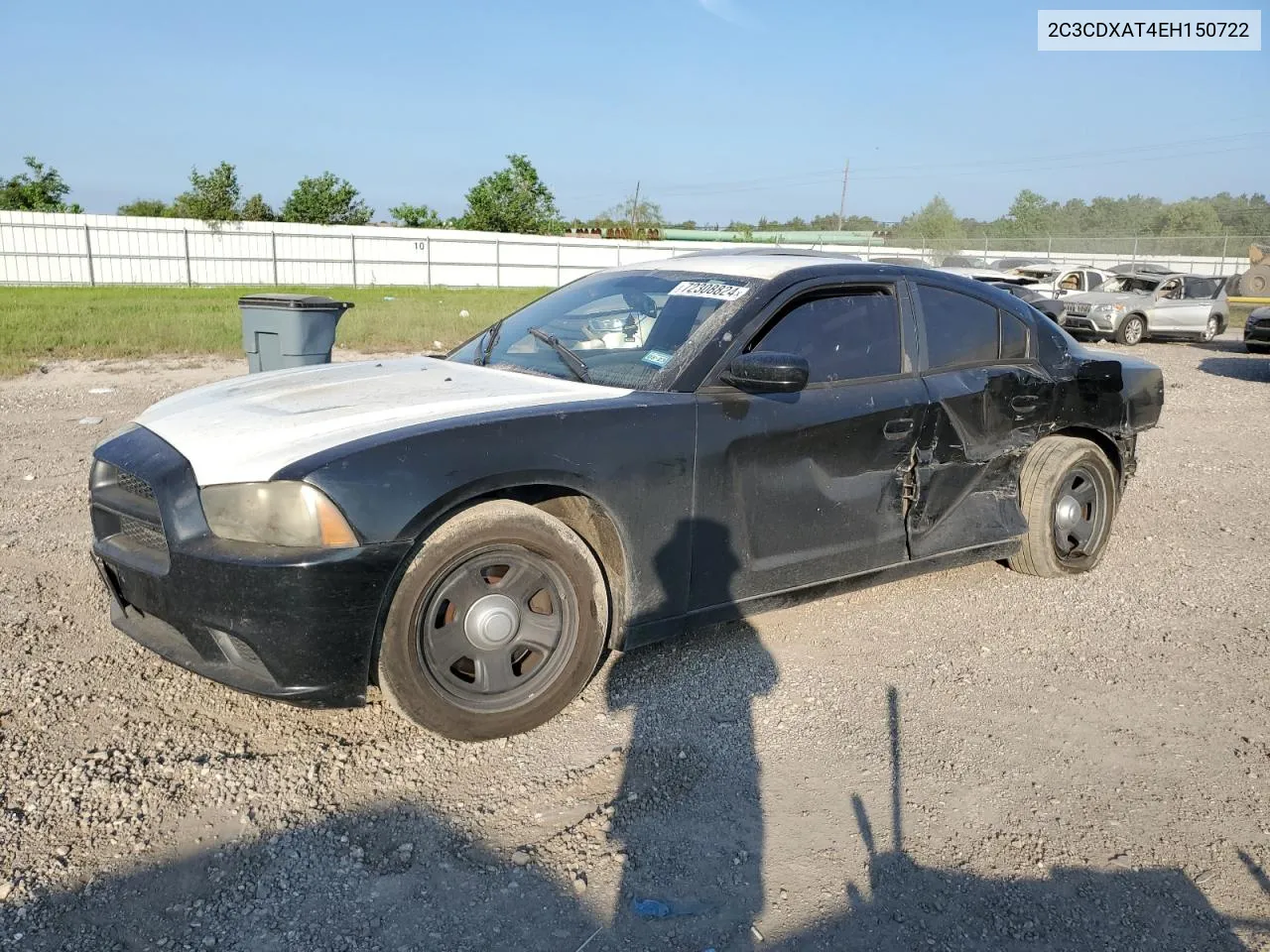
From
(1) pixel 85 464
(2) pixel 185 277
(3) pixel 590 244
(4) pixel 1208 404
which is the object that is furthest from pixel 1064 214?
(1) pixel 85 464

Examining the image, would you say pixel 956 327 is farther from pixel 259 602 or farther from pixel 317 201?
pixel 317 201

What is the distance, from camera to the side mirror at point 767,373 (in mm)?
3742

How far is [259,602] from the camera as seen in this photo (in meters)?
3.06

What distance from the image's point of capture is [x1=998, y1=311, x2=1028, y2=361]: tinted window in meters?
5.04

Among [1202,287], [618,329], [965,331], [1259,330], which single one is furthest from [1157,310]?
[618,329]

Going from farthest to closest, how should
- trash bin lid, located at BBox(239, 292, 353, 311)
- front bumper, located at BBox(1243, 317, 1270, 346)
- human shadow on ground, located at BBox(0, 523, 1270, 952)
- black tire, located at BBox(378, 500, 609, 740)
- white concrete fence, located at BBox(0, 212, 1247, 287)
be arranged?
white concrete fence, located at BBox(0, 212, 1247, 287) < front bumper, located at BBox(1243, 317, 1270, 346) < trash bin lid, located at BBox(239, 292, 353, 311) < black tire, located at BBox(378, 500, 609, 740) < human shadow on ground, located at BBox(0, 523, 1270, 952)

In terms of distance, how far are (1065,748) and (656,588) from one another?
61.2 inches

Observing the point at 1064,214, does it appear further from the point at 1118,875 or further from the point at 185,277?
the point at 1118,875

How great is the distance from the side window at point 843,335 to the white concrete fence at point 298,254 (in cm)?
2559

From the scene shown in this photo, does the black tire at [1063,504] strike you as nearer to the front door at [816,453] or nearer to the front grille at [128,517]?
the front door at [816,453]

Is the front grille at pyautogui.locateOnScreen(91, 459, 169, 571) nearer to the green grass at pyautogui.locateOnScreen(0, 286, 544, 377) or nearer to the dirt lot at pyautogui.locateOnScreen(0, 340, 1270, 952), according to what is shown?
the dirt lot at pyautogui.locateOnScreen(0, 340, 1270, 952)

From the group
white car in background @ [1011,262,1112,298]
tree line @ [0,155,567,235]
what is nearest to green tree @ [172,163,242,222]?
tree line @ [0,155,567,235]

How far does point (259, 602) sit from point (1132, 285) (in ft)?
72.6

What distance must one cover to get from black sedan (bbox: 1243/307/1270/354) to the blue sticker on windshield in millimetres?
17397
